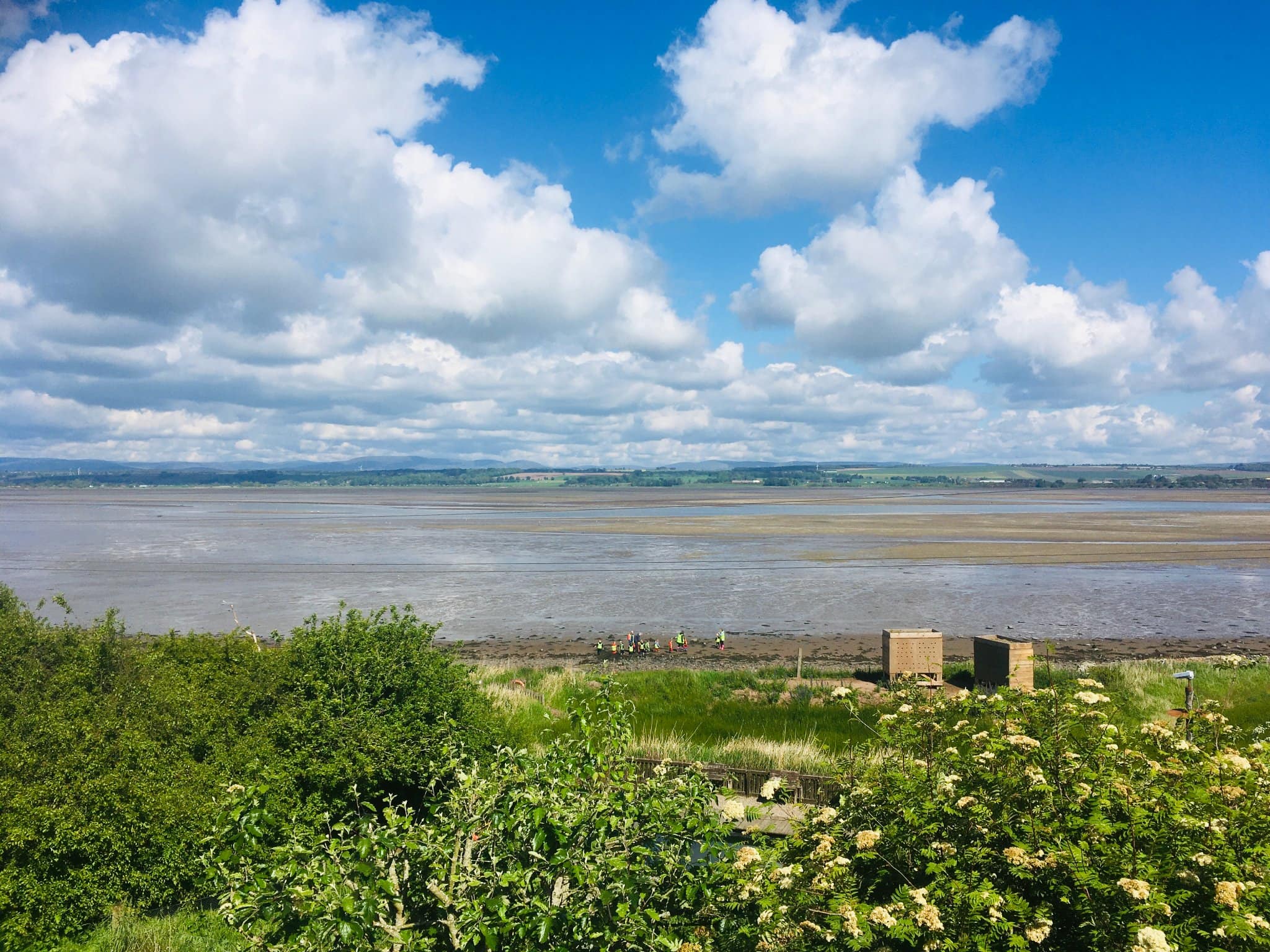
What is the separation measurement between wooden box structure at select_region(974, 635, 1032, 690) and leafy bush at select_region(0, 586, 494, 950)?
50.9 ft

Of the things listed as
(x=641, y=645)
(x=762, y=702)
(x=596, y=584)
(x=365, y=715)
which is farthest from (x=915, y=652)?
(x=596, y=584)

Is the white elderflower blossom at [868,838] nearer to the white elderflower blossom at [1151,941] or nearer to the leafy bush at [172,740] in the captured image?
the white elderflower blossom at [1151,941]

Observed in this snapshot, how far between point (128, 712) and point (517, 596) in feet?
132

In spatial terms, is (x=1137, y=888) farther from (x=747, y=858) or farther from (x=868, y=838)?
(x=747, y=858)

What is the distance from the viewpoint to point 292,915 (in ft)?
17.7

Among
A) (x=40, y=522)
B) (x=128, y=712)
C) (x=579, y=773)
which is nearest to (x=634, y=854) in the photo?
(x=579, y=773)

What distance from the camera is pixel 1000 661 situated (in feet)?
78.1

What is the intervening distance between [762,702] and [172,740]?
57.0 ft

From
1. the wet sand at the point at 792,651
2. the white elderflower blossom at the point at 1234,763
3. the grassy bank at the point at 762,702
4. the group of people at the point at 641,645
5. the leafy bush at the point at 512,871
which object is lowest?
the wet sand at the point at 792,651

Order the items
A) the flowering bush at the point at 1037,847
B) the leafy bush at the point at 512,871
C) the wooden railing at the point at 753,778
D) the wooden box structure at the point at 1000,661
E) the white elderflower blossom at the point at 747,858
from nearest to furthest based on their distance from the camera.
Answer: the flowering bush at the point at 1037,847 < the leafy bush at the point at 512,871 < the white elderflower blossom at the point at 747,858 < the wooden railing at the point at 753,778 < the wooden box structure at the point at 1000,661

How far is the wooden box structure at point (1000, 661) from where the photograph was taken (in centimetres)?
2334

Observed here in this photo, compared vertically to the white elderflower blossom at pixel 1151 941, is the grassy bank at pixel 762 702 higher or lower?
lower

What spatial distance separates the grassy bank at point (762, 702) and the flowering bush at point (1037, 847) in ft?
25.5

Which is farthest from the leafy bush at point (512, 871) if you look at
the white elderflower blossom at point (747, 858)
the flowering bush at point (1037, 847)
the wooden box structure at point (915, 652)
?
the wooden box structure at point (915, 652)
